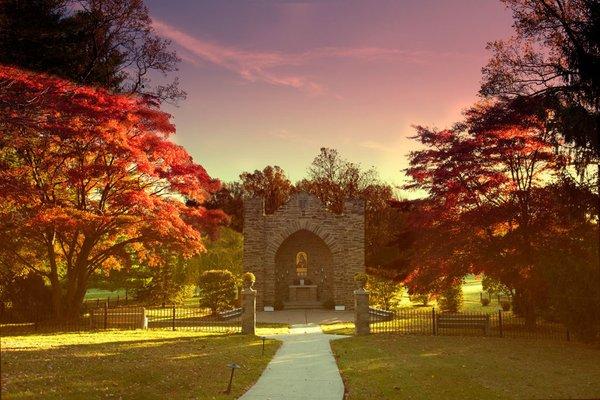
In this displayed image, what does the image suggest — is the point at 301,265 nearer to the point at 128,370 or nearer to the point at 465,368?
the point at 465,368

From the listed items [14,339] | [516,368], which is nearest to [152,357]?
[14,339]

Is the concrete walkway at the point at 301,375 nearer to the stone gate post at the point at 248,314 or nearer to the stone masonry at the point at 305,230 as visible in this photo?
the stone gate post at the point at 248,314

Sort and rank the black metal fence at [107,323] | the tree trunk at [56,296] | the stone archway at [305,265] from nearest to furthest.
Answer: the black metal fence at [107,323] < the tree trunk at [56,296] < the stone archway at [305,265]

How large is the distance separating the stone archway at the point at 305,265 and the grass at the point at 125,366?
15.9 m

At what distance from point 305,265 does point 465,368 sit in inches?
841

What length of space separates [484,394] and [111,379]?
26.8 ft

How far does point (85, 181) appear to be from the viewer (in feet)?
69.0

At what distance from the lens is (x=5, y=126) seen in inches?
619

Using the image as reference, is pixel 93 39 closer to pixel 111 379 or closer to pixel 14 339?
pixel 14 339

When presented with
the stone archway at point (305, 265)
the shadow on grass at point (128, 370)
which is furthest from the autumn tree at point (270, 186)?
the shadow on grass at point (128, 370)

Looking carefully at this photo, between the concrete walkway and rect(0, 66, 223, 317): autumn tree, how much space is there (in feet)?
26.3

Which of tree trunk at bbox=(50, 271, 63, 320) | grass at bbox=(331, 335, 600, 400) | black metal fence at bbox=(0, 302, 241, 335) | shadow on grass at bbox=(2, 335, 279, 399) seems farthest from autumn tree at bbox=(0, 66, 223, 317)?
grass at bbox=(331, 335, 600, 400)

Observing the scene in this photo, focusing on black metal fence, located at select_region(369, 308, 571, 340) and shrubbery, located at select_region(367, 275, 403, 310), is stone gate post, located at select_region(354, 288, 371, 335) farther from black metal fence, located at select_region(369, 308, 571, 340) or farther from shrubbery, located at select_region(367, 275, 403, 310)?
shrubbery, located at select_region(367, 275, 403, 310)

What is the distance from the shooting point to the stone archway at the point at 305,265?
33.4m
